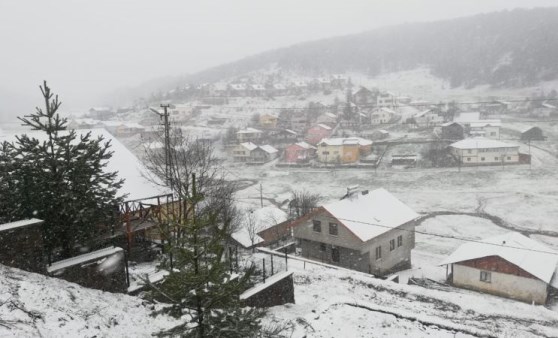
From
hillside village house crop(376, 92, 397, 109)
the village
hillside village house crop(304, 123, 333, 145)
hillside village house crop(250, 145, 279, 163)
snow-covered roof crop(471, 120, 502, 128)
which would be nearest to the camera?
the village

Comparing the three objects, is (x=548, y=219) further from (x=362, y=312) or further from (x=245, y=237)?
(x=362, y=312)

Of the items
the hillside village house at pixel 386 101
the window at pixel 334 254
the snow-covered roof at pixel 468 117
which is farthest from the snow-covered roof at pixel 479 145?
the hillside village house at pixel 386 101

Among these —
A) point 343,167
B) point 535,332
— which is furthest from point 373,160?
point 535,332

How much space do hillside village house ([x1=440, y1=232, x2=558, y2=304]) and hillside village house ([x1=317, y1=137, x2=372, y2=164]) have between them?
4911cm

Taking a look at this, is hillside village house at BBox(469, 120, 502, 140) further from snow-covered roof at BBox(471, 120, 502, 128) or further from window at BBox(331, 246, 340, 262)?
window at BBox(331, 246, 340, 262)

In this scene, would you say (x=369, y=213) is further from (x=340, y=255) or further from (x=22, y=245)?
(x=22, y=245)

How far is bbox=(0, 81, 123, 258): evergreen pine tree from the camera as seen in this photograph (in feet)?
37.7

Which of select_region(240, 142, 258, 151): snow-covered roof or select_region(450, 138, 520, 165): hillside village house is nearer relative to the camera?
select_region(450, 138, 520, 165): hillside village house

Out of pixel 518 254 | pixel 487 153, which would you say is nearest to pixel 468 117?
pixel 487 153

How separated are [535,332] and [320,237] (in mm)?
18530

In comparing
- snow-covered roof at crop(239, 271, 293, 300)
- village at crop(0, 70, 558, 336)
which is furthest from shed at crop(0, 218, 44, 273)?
snow-covered roof at crop(239, 271, 293, 300)

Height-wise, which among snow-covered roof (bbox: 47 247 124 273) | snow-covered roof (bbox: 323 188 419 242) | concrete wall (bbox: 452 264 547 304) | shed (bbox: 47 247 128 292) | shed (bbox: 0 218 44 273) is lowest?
concrete wall (bbox: 452 264 547 304)

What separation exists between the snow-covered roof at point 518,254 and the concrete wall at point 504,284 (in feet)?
2.26

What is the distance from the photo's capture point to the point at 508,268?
28375mm
